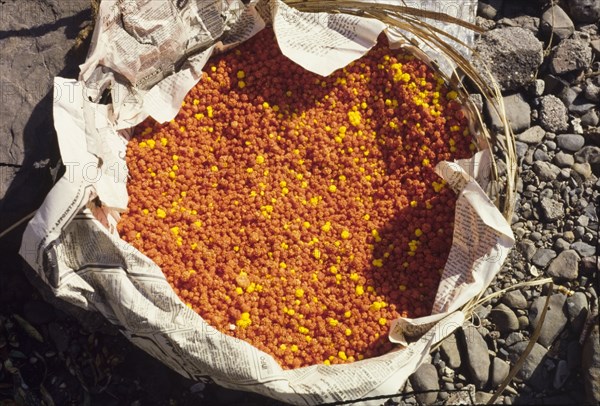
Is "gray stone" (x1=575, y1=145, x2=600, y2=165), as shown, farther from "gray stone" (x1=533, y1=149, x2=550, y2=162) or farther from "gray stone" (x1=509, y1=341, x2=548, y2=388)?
"gray stone" (x1=509, y1=341, x2=548, y2=388)

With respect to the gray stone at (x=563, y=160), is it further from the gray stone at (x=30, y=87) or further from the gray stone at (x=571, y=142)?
the gray stone at (x=30, y=87)

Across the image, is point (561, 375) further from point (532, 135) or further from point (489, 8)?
point (489, 8)

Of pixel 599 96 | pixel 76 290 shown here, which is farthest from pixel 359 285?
pixel 599 96

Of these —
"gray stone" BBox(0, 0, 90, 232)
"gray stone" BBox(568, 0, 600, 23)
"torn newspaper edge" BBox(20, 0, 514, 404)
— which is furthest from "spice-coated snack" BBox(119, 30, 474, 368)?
"gray stone" BBox(568, 0, 600, 23)

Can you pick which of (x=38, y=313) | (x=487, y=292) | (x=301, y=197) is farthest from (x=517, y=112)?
(x=38, y=313)

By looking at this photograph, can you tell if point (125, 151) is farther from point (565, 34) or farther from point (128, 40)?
point (565, 34)

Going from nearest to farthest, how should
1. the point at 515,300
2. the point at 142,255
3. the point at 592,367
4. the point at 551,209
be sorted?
1. the point at 142,255
2. the point at 592,367
3. the point at 515,300
4. the point at 551,209

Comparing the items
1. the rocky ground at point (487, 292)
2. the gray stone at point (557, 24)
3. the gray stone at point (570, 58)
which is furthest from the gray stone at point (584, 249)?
the gray stone at point (557, 24)
